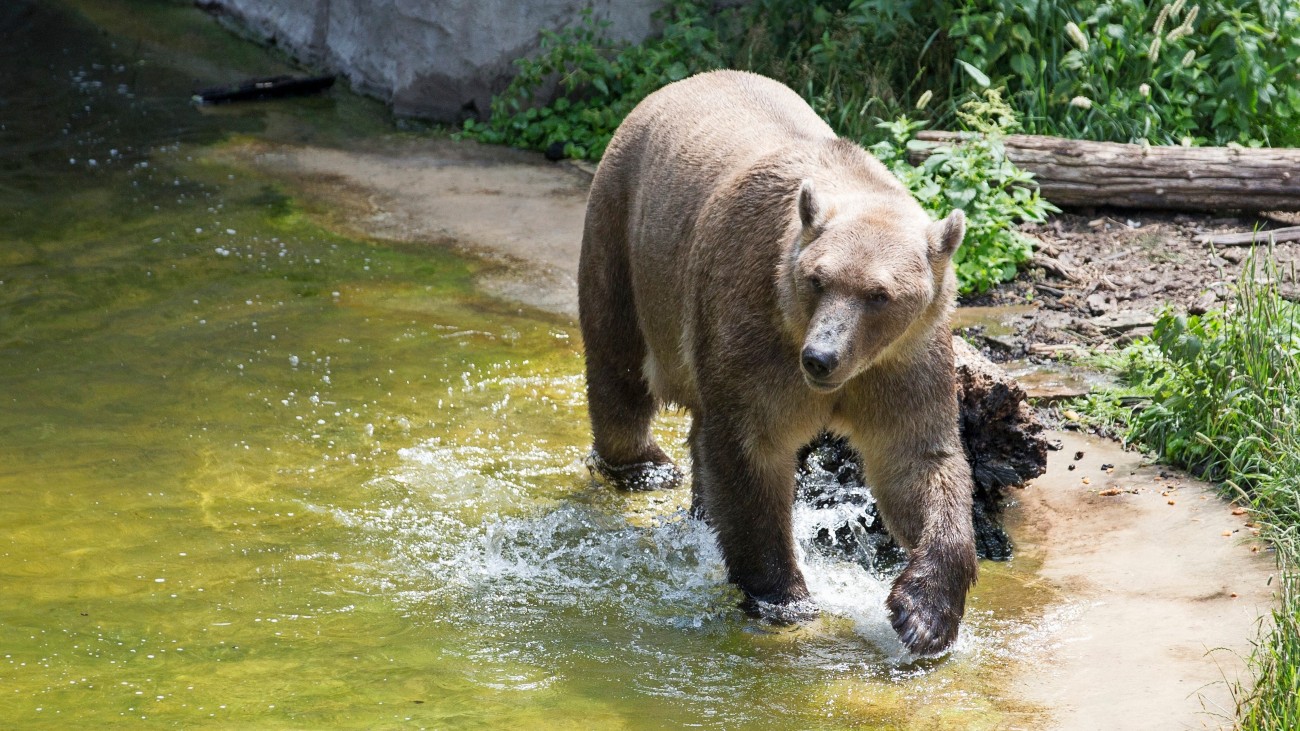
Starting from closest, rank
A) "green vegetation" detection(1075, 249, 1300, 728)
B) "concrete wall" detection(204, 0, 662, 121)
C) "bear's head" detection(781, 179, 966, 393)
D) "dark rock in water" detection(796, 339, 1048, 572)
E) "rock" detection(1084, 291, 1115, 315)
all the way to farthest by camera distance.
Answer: "bear's head" detection(781, 179, 966, 393) → "green vegetation" detection(1075, 249, 1300, 728) → "dark rock in water" detection(796, 339, 1048, 572) → "rock" detection(1084, 291, 1115, 315) → "concrete wall" detection(204, 0, 662, 121)

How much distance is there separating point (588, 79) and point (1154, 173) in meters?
5.03

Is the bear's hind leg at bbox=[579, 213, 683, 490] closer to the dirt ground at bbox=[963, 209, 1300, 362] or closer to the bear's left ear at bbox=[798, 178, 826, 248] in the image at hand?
the bear's left ear at bbox=[798, 178, 826, 248]

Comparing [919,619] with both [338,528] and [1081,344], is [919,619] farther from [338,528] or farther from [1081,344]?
[1081,344]

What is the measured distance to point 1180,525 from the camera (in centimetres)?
559

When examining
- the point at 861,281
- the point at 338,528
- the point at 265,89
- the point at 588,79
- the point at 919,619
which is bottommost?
the point at 338,528

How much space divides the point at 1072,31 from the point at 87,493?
664cm

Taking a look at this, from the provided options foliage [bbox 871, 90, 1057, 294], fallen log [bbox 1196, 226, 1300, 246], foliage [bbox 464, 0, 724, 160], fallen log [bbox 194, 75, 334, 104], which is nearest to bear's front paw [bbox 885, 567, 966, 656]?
foliage [bbox 871, 90, 1057, 294]

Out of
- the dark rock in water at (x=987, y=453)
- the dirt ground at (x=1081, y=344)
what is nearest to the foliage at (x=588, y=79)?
the dirt ground at (x=1081, y=344)

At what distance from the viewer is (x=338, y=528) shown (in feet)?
19.4

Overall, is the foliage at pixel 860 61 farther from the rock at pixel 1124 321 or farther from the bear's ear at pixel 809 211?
the bear's ear at pixel 809 211

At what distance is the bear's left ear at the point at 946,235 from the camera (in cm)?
456

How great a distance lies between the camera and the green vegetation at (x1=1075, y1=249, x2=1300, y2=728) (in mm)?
5332

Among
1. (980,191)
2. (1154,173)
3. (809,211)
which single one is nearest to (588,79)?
(980,191)

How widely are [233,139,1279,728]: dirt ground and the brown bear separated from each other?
0.60 metres
